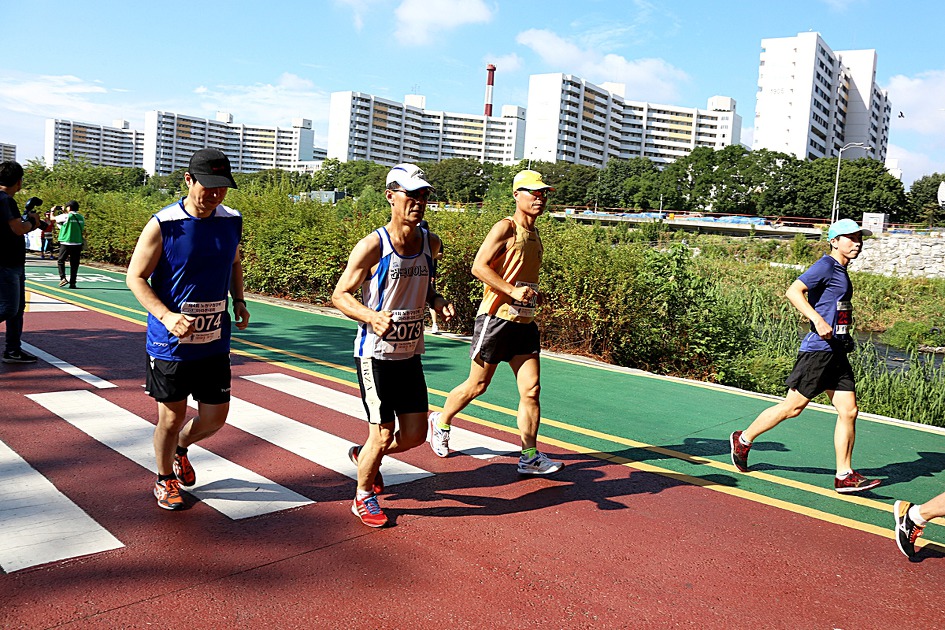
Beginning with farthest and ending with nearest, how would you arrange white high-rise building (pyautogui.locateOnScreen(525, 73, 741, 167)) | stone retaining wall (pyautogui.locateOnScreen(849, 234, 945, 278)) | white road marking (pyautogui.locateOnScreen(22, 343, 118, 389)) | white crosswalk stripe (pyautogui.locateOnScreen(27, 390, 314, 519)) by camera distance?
1. white high-rise building (pyautogui.locateOnScreen(525, 73, 741, 167))
2. stone retaining wall (pyautogui.locateOnScreen(849, 234, 945, 278))
3. white road marking (pyautogui.locateOnScreen(22, 343, 118, 389))
4. white crosswalk stripe (pyautogui.locateOnScreen(27, 390, 314, 519))

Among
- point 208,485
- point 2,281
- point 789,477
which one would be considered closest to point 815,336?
point 789,477

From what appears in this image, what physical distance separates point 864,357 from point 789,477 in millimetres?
6809

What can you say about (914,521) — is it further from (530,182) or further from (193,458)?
(193,458)

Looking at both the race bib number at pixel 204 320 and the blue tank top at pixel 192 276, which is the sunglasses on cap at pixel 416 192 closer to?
the blue tank top at pixel 192 276

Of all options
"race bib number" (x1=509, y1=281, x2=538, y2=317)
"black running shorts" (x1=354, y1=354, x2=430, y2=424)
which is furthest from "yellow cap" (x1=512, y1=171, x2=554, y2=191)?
"black running shorts" (x1=354, y1=354, x2=430, y2=424)

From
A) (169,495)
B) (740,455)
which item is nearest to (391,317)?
(169,495)

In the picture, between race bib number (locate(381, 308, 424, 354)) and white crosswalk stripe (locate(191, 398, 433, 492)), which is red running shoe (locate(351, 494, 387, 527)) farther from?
race bib number (locate(381, 308, 424, 354))

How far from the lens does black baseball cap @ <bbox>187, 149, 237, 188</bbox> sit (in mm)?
4113

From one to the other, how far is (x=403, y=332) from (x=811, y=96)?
139843mm

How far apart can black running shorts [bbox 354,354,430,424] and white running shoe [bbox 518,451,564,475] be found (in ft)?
4.32

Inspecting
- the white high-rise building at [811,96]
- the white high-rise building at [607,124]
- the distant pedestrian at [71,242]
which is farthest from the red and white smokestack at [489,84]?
the distant pedestrian at [71,242]

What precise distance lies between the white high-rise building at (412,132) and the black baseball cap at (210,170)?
584ft

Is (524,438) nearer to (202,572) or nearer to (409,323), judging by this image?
(409,323)

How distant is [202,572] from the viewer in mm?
3670
